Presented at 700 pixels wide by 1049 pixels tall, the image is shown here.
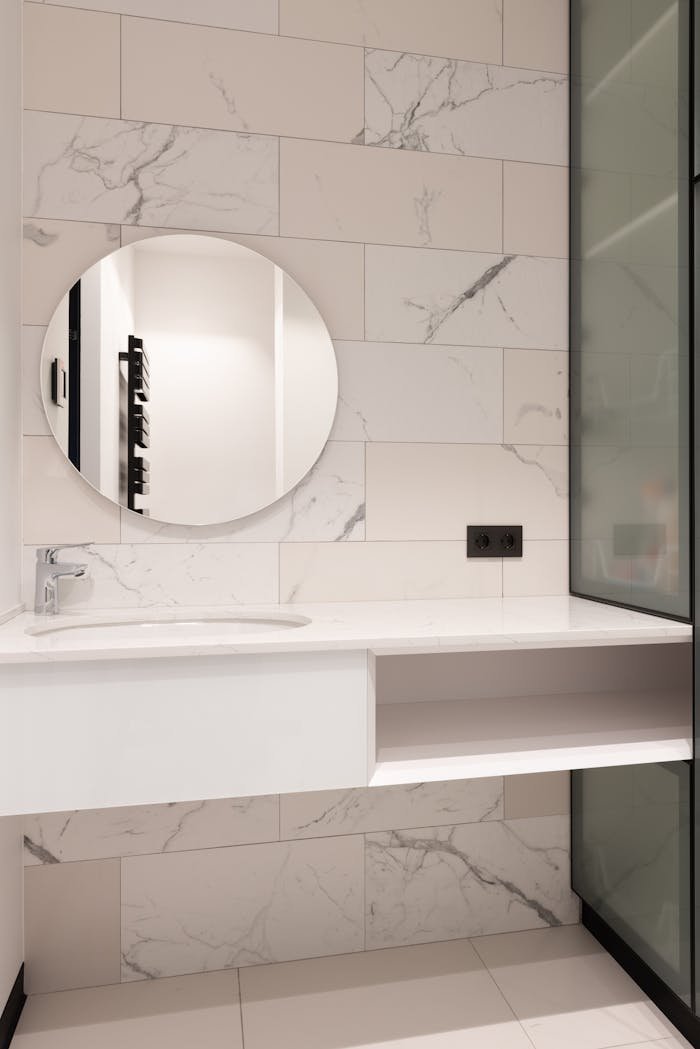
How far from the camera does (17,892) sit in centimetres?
163

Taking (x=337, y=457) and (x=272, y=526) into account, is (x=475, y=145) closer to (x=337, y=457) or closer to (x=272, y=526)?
(x=337, y=457)

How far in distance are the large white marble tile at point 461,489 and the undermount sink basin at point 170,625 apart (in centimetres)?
38

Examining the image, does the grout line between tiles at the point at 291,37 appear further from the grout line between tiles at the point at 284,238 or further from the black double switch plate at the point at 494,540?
the black double switch plate at the point at 494,540

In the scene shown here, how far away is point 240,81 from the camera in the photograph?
69.6 inches

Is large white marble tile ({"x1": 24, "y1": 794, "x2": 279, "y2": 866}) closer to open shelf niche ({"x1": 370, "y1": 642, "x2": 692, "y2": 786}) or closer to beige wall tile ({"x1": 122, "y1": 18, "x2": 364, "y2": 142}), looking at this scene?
open shelf niche ({"x1": 370, "y1": 642, "x2": 692, "y2": 786})

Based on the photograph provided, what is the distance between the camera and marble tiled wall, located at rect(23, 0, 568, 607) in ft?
5.57

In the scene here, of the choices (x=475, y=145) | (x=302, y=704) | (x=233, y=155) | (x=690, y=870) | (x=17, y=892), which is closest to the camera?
(x=302, y=704)

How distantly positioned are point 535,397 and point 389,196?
0.64m

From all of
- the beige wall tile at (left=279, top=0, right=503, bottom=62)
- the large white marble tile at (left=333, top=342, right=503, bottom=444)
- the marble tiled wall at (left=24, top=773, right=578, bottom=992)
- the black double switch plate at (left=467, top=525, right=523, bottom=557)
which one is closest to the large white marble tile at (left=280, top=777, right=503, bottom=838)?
the marble tiled wall at (left=24, top=773, right=578, bottom=992)

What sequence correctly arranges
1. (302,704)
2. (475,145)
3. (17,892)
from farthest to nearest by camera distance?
1. (475,145)
2. (17,892)
3. (302,704)

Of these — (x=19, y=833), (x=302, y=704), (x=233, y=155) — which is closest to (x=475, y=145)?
(x=233, y=155)

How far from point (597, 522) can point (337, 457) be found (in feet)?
2.24

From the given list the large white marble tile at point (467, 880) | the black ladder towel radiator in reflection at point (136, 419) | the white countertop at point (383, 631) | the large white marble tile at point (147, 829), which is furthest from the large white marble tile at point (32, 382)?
the large white marble tile at point (467, 880)

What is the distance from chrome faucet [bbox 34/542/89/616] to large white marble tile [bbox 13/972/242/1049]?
0.90m
